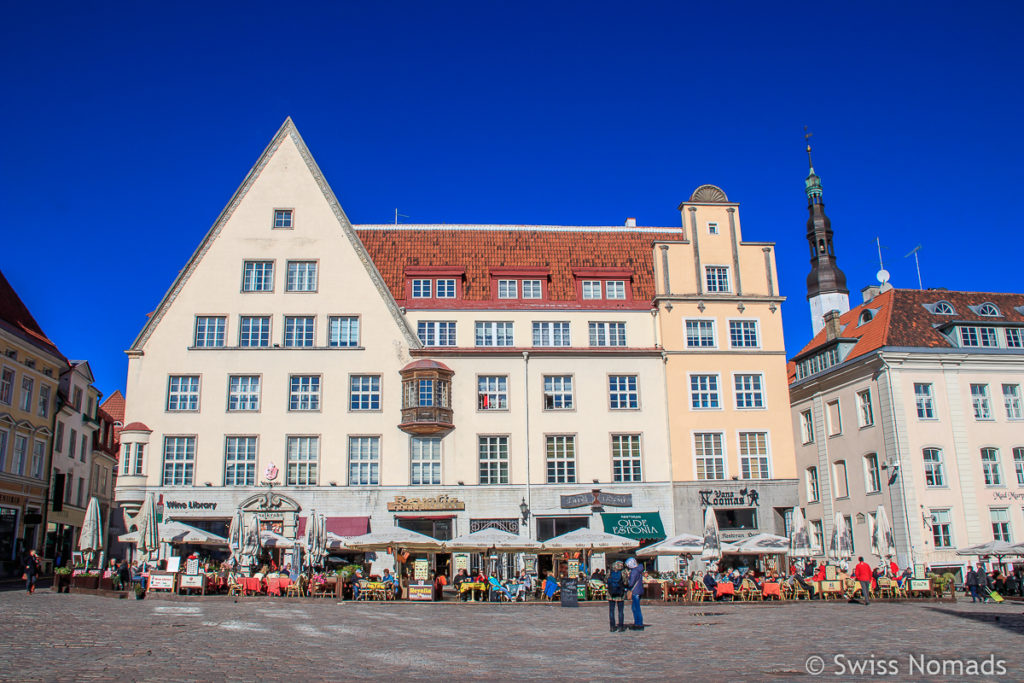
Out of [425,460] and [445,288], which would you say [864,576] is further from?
[445,288]

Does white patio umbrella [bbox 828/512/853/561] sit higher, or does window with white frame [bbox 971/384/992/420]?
window with white frame [bbox 971/384/992/420]

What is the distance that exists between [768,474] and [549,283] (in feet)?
49.7

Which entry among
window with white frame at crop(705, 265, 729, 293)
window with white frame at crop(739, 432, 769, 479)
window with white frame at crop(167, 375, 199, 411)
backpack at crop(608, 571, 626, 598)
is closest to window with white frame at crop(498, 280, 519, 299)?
window with white frame at crop(705, 265, 729, 293)

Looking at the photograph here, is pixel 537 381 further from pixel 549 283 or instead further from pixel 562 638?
pixel 562 638

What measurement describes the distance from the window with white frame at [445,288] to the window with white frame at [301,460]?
10.1 meters

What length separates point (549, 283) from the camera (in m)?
47.9

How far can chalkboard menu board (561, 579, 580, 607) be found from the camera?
104 ft

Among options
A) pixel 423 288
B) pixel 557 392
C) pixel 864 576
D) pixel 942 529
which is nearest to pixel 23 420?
pixel 423 288

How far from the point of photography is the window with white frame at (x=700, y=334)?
46.3 metres

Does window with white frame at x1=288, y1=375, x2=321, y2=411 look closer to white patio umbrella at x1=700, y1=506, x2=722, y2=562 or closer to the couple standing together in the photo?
white patio umbrella at x1=700, y1=506, x2=722, y2=562

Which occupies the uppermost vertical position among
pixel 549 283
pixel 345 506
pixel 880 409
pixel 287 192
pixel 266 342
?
pixel 287 192

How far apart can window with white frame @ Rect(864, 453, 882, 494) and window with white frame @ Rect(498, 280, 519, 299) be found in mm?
20562

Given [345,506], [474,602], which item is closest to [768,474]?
[474,602]

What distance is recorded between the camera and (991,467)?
45438mm
